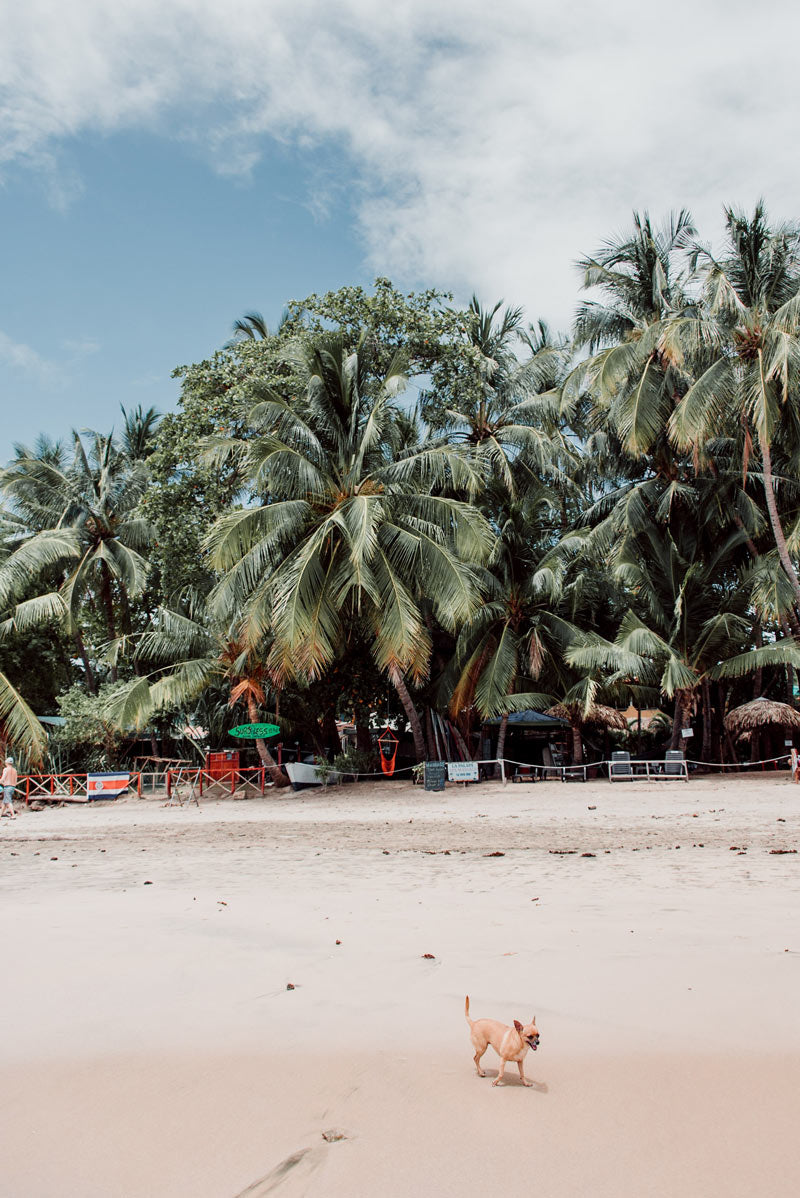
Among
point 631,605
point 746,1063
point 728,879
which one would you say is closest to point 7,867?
point 728,879

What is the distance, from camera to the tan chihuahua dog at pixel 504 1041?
9.75ft

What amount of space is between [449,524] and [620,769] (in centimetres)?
706

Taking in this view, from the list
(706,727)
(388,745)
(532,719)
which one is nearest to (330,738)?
(388,745)

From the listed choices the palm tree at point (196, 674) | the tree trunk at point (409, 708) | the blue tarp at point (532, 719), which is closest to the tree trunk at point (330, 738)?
the palm tree at point (196, 674)

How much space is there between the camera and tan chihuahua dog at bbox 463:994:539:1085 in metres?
2.97

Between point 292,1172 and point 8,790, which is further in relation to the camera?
point 8,790

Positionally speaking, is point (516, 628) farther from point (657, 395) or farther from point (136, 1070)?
point (136, 1070)

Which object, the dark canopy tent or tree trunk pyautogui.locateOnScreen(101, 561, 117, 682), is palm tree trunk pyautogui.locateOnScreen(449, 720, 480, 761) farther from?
tree trunk pyautogui.locateOnScreen(101, 561, 117, 682)

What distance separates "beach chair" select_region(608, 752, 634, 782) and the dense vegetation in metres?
1.68

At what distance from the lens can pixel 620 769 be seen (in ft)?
64.2

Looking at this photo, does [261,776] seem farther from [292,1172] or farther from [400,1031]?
[292,1172]

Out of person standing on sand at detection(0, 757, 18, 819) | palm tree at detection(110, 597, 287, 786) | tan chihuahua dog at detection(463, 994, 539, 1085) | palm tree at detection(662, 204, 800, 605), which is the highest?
palm tree at detection(662, 204, 800, 605)

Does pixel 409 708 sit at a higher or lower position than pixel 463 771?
higher

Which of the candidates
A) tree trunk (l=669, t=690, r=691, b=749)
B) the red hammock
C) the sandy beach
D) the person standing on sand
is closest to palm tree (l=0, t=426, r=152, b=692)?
the person standing on sand
